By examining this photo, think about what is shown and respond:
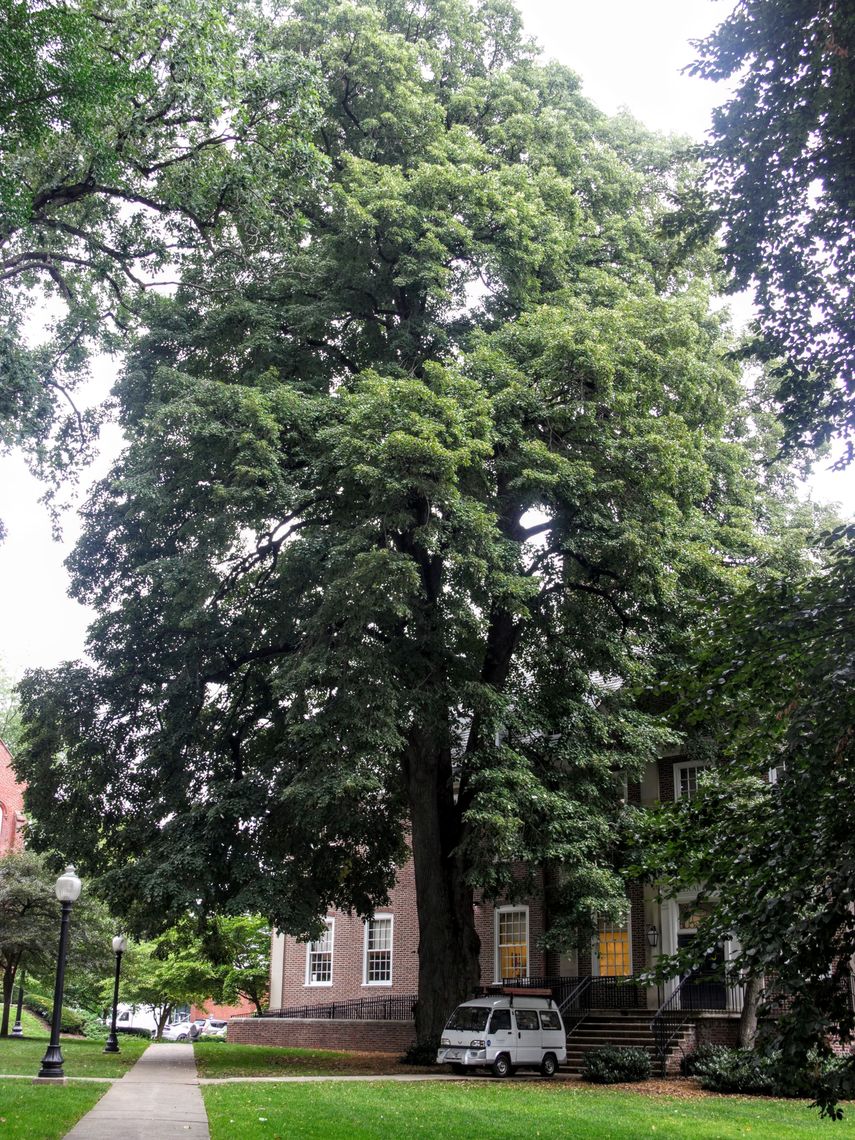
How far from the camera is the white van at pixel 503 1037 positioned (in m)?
20.2

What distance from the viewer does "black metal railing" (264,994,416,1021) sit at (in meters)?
30.9

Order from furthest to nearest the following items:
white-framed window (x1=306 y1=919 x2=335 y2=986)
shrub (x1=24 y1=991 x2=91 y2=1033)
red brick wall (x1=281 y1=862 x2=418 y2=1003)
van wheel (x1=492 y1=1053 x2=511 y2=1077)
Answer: shrub (x1=24 y1=991 x2=91 y2=1033), white-framed window (x1=306 y1=919 x2=335 y2=986), red brick wall (x1=281 y1=862 x2=418 y2=1003), van wheel (x1=492 y1=1053 x2=511 y2=1077)

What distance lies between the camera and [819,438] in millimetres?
9938

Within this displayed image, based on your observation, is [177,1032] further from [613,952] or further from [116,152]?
[116,152]

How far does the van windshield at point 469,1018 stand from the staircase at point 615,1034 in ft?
8.44

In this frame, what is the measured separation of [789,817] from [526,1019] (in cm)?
1469

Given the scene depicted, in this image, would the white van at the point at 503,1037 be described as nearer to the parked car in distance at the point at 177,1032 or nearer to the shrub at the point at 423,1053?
the shrub at the point at 423,1053

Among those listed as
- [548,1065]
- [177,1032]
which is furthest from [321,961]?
[177,1032]

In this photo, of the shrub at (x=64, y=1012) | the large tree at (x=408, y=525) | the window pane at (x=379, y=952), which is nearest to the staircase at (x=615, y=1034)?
the large tree at (x=408, y=525)

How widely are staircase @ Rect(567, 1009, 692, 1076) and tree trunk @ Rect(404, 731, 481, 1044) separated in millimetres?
2933

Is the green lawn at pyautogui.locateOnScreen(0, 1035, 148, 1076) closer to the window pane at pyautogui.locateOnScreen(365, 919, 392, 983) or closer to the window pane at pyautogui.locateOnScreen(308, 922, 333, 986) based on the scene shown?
the window pane at pyautogui.locateOnScreen(365, 919, 392, 983)

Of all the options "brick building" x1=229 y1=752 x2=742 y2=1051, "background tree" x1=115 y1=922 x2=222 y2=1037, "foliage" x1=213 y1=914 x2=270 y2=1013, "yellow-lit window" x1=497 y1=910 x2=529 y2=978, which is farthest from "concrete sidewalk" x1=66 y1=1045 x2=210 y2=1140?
"background tree" x1=115 y1=922 x2=222 y2=1037

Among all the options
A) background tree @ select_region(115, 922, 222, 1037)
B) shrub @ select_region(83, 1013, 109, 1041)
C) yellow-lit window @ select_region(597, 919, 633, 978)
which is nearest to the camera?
yellow-lit window @ select_region(597, 919, 633, 978)

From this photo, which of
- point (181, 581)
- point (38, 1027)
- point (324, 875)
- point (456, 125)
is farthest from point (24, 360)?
point (38, 1027)
